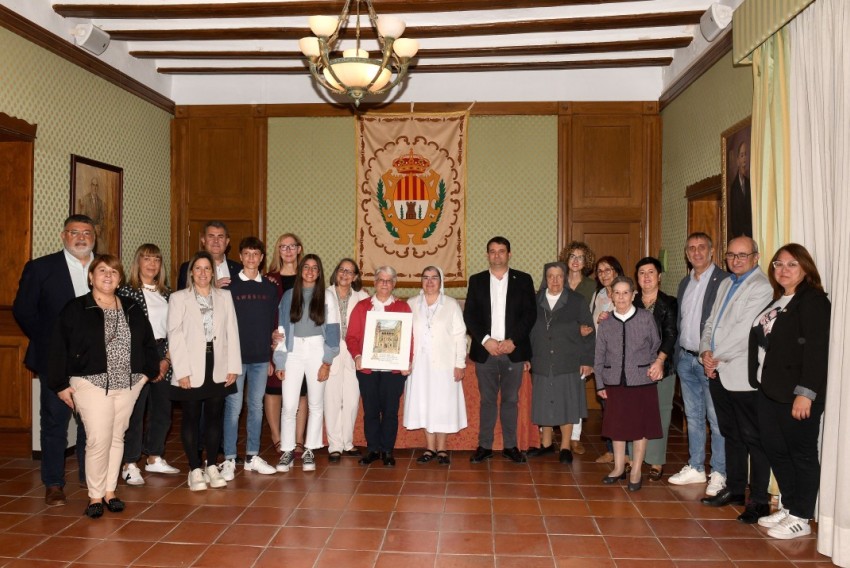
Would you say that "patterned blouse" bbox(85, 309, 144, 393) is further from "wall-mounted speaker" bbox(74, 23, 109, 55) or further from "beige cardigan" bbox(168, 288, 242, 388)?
"wall-mounted speaker" bbox(74, 23, 109, 55)

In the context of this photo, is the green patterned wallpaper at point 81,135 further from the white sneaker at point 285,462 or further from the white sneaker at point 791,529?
the white sneaker at point 791,529

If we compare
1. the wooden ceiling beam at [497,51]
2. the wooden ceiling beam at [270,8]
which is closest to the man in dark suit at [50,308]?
the wooden ceiling beam at [270,8]

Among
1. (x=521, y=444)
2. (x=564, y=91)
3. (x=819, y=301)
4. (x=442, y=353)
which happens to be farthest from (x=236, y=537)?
(x=564, y=91)

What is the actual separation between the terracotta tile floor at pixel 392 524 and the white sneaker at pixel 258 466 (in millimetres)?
53

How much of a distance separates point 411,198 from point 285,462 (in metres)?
3.90

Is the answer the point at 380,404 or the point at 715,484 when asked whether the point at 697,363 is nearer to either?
the point at 715,484

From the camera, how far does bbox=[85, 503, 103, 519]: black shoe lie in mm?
4129

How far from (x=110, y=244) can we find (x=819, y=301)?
6.14m

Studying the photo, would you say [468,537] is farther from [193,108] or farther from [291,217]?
[193,108]

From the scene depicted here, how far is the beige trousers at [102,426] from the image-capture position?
4082mm

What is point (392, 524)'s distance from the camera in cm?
407

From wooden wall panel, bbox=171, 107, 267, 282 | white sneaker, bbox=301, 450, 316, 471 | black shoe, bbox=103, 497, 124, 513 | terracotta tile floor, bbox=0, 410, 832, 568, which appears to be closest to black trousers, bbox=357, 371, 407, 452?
terracotta tile floor, bbox=0, 410, 832, 568

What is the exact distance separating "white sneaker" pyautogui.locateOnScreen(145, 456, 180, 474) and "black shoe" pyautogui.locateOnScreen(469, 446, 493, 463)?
2232 millimetres

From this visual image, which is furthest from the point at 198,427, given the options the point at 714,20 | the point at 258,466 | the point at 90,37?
the point at 714,20
